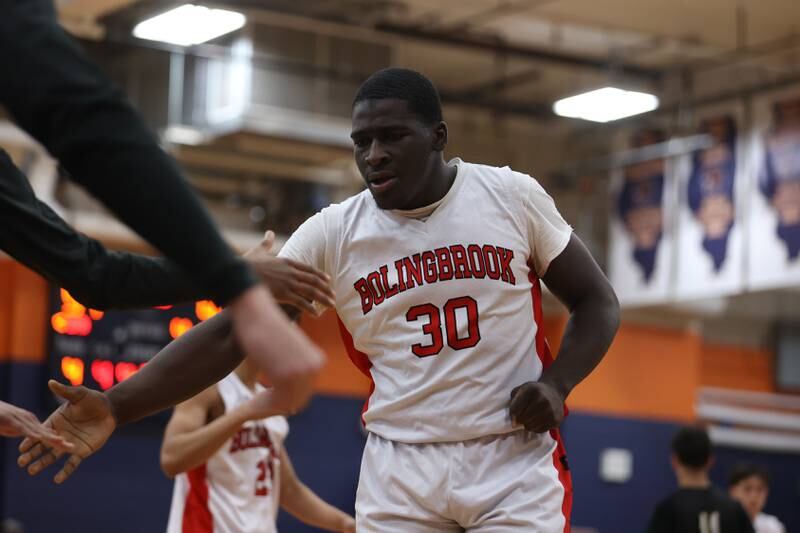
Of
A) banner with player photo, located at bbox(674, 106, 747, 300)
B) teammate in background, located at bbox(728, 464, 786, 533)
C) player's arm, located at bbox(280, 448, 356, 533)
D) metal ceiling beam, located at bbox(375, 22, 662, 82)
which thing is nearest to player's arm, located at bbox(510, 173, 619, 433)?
player's arm, located at bbox(280, 448, 356, 533)

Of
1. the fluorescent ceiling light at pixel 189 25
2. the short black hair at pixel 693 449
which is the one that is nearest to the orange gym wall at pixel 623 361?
the fluorescent ceiling light at pixel 189 25

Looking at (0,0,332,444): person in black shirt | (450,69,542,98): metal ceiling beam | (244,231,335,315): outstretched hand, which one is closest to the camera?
(0,0,332,444): person in black shirt

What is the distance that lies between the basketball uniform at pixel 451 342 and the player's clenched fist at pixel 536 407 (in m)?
0.07

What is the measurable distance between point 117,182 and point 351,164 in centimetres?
1097

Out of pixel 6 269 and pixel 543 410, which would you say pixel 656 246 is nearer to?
pixel 6 269

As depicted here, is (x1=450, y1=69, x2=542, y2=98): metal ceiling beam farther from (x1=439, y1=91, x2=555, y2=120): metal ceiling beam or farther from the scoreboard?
the scoreboard

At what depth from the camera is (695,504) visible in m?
7.05

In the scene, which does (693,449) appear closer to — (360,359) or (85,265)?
(360,359)

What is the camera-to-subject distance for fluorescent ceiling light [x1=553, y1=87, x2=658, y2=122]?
11.7 m

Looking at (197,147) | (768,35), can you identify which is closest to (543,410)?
(197,147)

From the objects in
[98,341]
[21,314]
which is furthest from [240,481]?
[21,314]

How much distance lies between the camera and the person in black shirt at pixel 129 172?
2.04m

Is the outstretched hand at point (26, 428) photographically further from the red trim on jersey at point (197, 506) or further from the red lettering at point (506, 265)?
the red trim on jersey at point (197, 506)

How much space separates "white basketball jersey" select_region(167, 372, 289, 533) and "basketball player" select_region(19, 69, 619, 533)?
2.32 metres
